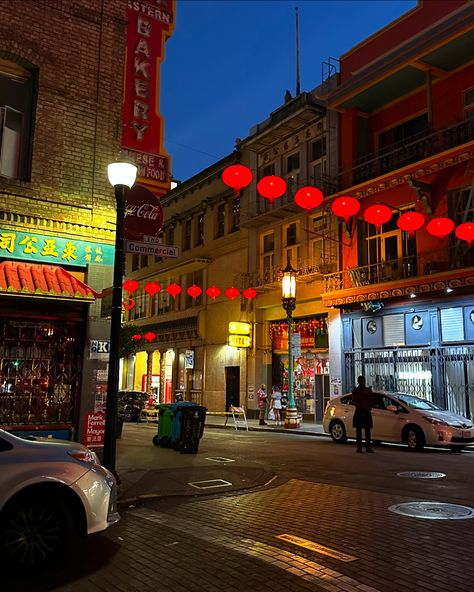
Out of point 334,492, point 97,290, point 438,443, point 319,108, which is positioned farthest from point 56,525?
point 319,108

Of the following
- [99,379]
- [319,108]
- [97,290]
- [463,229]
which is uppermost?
[319,108]

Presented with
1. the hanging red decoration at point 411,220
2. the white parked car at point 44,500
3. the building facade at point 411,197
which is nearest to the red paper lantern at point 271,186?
the hanging red decoration at point 411,220

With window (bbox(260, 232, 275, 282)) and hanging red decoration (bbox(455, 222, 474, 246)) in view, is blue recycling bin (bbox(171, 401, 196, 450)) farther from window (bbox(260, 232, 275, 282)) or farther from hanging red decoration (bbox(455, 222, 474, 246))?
window (bbox(260, 232, 275, 282))

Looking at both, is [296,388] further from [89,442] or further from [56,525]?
→ [56,525]

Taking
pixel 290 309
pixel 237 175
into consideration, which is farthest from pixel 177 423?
pixel 290 309

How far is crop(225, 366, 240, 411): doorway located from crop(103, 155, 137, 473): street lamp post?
2235 centimetres

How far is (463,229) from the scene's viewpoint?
666 inches

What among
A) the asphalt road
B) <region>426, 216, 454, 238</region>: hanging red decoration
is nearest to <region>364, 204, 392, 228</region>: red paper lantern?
<region>426, 216, 454, 238</region>: hanging red decoration

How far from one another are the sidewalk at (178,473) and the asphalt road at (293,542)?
304 mm

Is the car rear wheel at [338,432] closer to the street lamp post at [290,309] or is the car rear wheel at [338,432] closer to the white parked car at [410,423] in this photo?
the white parked car at [410,423]

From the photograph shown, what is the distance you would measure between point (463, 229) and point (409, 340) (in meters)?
6.54

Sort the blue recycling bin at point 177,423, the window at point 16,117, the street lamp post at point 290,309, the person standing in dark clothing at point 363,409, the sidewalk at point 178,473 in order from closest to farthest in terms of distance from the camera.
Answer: the sidewalk at point 178,473 → the window at point 16,117 → the blue recycling bin at point 177,423 → the person standing in dark clothing at point 363,409 → the street lamp post at point 290,309

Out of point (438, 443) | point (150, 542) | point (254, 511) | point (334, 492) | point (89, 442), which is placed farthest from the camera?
point (438, 443)

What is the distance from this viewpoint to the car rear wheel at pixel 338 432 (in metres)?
17.6
